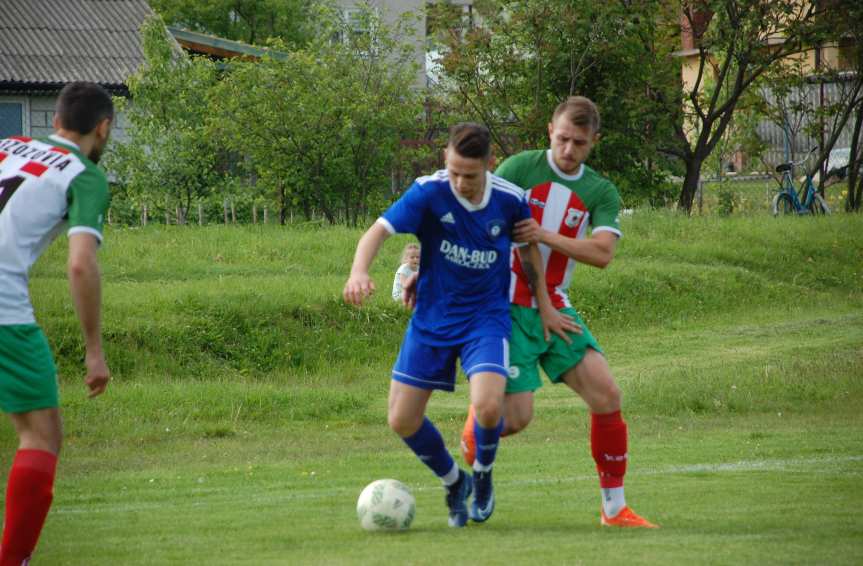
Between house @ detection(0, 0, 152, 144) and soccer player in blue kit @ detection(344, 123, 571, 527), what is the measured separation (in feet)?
92.3

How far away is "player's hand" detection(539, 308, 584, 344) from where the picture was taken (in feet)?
25.2

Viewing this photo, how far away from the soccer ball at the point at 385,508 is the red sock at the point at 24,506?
1.91 metres

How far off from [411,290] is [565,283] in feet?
3.47

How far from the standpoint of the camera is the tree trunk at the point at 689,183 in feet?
87.1

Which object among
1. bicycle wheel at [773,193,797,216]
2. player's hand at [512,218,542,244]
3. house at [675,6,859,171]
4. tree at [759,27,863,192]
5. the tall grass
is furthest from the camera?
tree at [759,27,863,192]

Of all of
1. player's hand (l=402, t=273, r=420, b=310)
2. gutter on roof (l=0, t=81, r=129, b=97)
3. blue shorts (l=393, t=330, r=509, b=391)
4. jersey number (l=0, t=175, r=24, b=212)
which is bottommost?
blue shorts (l=393, t=330, r=509, b=391)

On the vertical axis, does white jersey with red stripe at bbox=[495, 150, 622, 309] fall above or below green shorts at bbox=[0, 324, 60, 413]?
above

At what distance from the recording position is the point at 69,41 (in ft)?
128

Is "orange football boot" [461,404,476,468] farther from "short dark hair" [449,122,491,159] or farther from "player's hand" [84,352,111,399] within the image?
"player's hand" [84,352,111,399]

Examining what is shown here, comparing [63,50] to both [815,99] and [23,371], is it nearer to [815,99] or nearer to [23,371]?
[815,99]

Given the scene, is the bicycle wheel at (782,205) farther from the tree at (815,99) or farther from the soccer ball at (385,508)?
the soccer ball at (385,508)

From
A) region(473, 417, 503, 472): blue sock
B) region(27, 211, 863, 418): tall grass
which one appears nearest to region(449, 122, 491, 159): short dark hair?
region(473, 417, 503, 472): blue sock

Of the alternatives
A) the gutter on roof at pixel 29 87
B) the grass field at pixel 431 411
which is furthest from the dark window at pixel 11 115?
the grass field at pixel 431 411

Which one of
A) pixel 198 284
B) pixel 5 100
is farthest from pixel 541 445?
pixel 5 100
